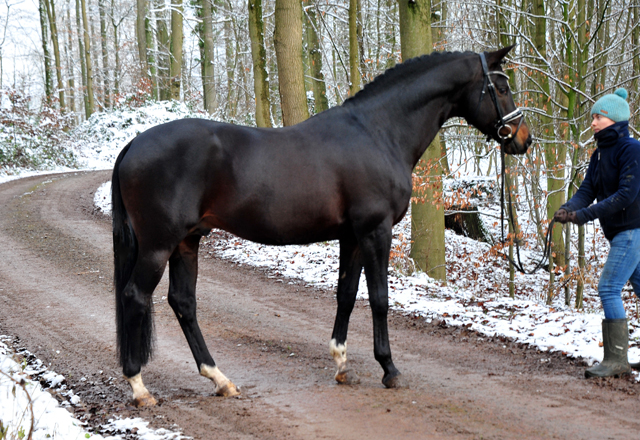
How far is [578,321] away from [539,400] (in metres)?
1.99

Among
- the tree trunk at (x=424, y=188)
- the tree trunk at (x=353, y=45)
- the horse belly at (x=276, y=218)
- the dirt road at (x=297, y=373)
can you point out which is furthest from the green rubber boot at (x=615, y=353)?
the tree trunk at (x=353, y=45)

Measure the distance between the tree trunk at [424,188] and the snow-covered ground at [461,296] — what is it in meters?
0.45

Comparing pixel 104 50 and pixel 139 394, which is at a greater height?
pixel 104 50

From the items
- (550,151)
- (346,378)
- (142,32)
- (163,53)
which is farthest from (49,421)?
(142,32)

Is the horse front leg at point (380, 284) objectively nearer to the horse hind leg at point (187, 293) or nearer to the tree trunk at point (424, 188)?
the horse hind leg at point (187, 293)

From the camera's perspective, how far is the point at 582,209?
4242mm

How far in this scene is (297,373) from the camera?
4730mm

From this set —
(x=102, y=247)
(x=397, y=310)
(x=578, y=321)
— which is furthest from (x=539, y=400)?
(x=102, y=247)

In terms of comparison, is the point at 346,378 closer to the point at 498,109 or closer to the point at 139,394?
the point at 139,394

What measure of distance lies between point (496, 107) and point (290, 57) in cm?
601

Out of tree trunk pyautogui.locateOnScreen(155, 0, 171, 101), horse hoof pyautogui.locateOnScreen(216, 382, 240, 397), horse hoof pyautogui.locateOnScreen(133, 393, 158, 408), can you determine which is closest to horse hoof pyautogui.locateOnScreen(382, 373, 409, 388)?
horse hoof pyautogui.locateOnScreen(216, 382, 240, 397)

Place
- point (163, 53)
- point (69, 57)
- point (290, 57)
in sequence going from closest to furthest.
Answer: point (290, 57)
point (163, 53)
point (69, 57)

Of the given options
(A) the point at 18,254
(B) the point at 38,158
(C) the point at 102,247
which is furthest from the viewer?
(B) the point at 38,158

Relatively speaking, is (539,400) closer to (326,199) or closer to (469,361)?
(469,361)
